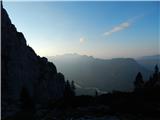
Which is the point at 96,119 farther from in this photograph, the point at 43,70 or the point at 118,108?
the point at 43,70

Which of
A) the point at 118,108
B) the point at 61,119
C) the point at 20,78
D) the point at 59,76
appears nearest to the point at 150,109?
the point at 118,108

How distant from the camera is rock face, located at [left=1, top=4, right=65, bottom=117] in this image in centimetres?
8094

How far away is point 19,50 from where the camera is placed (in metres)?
89.2

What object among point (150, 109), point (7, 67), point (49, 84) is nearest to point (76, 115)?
point (150, 109)

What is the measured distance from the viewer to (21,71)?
8775 centimetres

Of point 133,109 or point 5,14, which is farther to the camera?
point 5,14

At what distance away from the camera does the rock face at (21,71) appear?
80938 mm

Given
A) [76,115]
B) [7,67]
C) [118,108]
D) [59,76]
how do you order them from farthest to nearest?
[59,76]
[7,67]
[118,108]
[76,115]

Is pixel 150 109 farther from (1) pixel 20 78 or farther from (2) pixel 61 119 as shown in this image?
(1) pixel 20 78

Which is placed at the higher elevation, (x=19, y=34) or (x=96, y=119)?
(x=19, y=34)

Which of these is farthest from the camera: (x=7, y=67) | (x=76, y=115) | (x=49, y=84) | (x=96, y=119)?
(x=49, y=84)

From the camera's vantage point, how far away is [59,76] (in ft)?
364

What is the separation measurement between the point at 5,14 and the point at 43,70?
28.5 m

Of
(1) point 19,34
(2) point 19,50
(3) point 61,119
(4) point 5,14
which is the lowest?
(3) point 61,119
